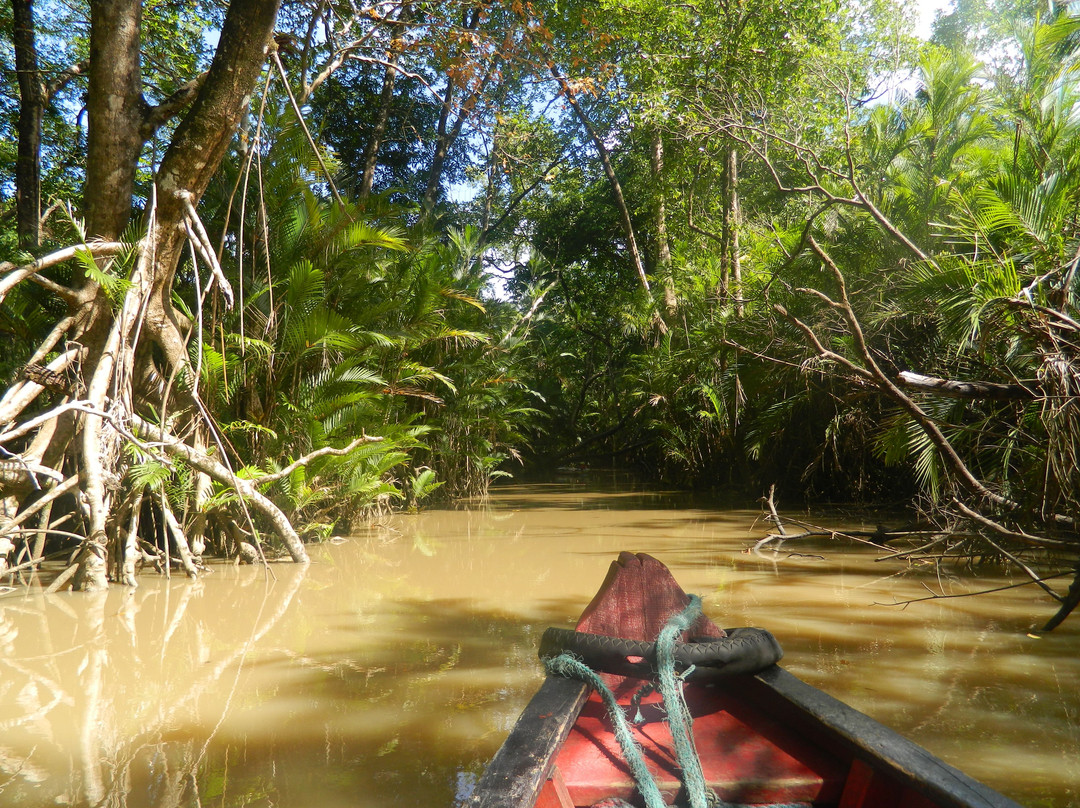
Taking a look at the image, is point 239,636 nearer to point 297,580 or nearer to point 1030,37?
point 297,580

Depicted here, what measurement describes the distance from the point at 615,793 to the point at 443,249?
822 centimetres

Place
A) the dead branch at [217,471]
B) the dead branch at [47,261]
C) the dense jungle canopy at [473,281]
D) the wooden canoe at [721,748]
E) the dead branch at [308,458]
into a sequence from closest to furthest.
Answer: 1. the wooden canoe at [721,748]
2. the dead branch at [47,261]
3. the dense jungle canopy at [473,281]
4. the dead branch at [217,471]
5. the dead branch at [308,458]

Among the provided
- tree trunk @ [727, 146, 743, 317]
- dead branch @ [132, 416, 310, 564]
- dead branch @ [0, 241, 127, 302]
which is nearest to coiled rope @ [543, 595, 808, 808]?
dead branch @ [132, 416, 310, 564]

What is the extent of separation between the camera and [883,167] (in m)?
9.87

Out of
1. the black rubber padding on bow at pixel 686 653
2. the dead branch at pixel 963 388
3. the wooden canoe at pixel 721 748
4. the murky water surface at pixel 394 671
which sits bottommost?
the murky water surface at pixel 394 671

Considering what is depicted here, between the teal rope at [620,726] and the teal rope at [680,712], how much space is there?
104 mm

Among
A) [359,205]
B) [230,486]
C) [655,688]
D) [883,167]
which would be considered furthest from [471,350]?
[655,688]

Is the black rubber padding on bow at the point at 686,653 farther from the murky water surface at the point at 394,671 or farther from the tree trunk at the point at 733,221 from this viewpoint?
the tree trunk at the point at 733,221

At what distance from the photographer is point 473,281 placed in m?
10.3

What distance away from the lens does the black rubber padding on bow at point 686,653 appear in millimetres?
2559

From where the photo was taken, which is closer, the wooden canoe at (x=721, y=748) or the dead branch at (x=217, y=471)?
the wooden canoe at (x=721, y=748)

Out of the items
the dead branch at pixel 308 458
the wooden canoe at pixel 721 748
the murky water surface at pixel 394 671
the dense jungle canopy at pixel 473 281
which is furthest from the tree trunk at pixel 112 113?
the wooden canoe at pixel 721 748

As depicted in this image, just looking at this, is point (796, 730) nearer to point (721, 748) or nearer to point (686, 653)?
point (721, 748)

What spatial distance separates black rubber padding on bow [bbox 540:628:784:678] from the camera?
256cm
